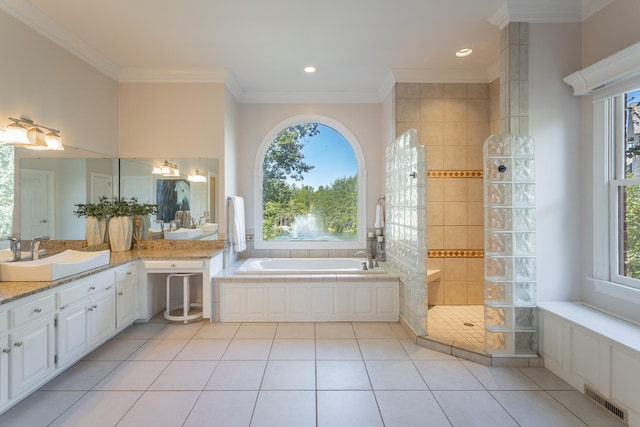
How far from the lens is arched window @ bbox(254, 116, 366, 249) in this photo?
467 cm

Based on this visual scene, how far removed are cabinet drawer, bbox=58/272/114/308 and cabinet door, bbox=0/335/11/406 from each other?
0.45 meters

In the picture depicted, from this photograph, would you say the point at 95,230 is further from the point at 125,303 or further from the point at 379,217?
A: the point at 379,217

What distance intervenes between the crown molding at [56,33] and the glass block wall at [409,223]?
321 centimetres

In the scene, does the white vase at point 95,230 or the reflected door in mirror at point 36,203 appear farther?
the white vase at point 95,230

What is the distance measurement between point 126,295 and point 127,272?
8.8 inches

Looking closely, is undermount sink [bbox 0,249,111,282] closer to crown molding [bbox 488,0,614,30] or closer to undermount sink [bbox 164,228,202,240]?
undermount sink [bbox 164,228,202,240]

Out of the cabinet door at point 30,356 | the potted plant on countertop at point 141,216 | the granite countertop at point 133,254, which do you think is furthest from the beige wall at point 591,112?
the potted plant on countertop at point 141,216

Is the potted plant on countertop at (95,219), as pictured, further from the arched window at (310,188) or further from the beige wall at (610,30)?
the beige wall at (610,30)

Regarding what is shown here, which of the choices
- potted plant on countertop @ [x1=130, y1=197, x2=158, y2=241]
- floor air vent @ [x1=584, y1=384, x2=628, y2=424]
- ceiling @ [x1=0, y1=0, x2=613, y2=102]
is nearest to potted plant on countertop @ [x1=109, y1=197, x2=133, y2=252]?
potted plant on countertop @ [x1=130, y1=197, x2=158, y2=241]

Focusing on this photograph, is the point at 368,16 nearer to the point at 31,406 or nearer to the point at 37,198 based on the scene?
the point at 37,198

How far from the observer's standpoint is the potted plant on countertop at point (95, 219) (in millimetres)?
A: 3367

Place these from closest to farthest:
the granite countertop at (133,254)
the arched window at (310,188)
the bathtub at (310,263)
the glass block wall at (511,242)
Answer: the granite countertop at (133,254)
the glass block wall at (511,242)
the bathtub at (310,263)
the arched window at (310,188)

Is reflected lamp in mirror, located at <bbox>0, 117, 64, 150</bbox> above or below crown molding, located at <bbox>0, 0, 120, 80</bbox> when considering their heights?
below

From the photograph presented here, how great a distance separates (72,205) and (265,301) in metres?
2.12
